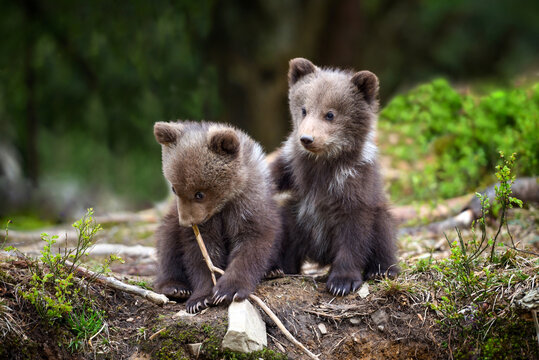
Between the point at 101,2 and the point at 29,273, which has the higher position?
the point at 101,2

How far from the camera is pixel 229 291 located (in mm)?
4406

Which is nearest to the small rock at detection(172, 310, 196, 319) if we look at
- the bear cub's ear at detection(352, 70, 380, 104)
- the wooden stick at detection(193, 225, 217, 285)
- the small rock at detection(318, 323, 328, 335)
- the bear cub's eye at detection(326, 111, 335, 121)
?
the wooden stick at detection(193, 225, 217, 285)

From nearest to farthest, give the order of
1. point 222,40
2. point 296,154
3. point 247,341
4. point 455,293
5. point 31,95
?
point 247,341 < point 455,293 < point 296,154 < point 31,95 < point 222,40

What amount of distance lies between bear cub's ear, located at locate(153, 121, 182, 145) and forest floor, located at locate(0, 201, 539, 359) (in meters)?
1.27

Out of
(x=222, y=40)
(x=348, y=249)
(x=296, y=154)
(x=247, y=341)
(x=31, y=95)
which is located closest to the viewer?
(x=247, y=341)

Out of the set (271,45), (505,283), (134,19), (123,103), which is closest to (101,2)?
(134,19)

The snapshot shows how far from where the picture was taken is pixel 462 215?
711cm

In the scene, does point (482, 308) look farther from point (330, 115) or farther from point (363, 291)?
point (330, 115)

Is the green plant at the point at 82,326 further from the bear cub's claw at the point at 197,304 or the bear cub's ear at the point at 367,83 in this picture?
the bear cub's ear at the point at 367,83

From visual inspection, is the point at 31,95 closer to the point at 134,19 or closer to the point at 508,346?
the point at 134,19

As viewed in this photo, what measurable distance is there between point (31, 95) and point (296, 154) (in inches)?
203

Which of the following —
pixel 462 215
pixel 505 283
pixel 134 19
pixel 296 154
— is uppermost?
pixel 134 19

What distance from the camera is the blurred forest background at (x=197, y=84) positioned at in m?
8.66

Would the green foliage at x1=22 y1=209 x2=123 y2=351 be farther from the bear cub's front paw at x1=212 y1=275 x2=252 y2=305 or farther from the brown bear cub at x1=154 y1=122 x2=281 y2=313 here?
the bear cub's front paw at x1=212 y1=275 x2=252 y2=305
